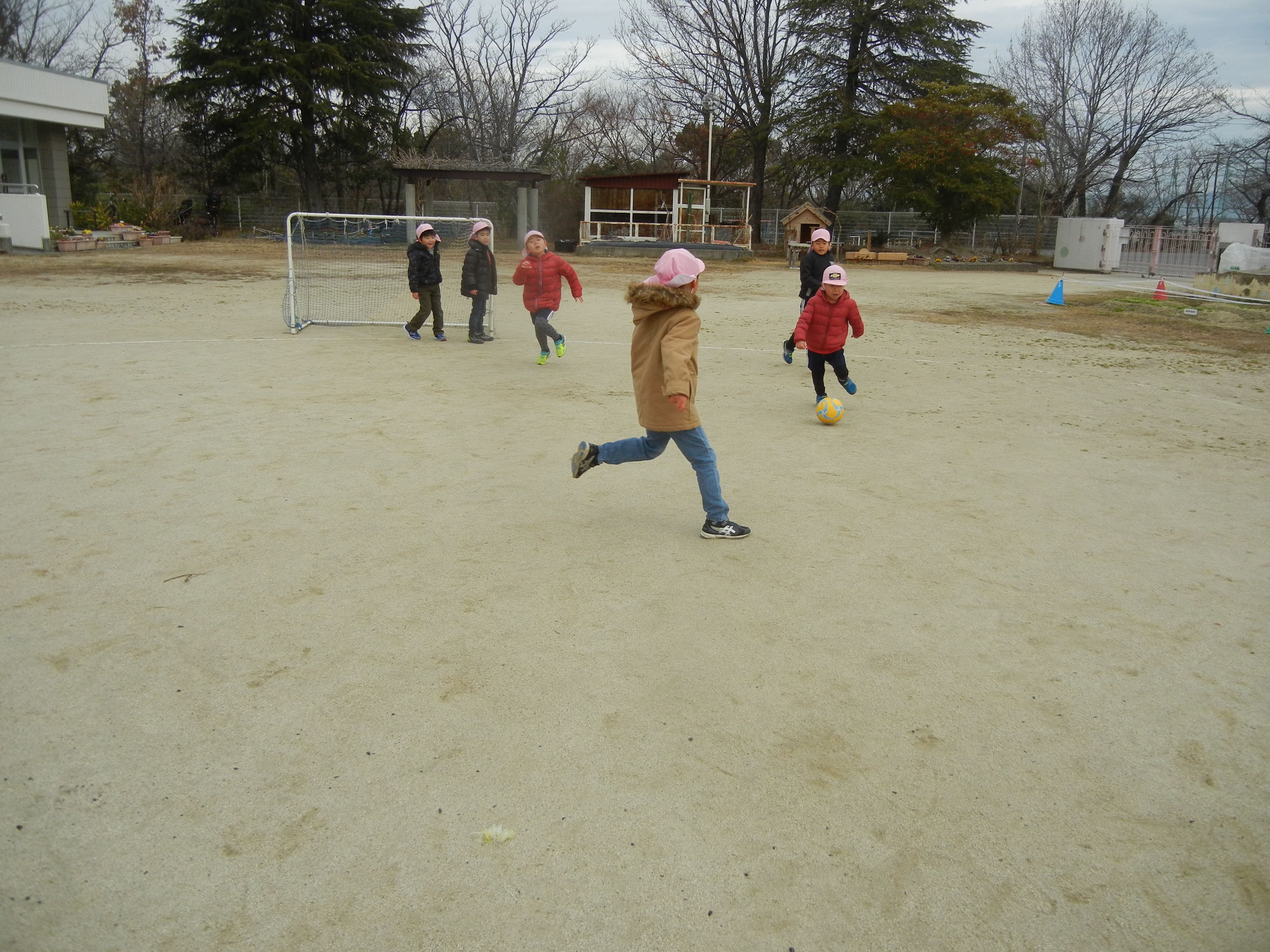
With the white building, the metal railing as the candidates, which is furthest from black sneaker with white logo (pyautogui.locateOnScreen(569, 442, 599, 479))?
the metal railing

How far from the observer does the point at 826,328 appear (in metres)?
8.41

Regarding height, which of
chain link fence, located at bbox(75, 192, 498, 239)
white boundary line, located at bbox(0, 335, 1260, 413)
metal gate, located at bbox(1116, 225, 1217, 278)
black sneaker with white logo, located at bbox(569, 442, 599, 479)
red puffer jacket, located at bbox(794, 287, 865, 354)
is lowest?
black sneaker with white logo, located at bbox(569, 442, 599, 479)

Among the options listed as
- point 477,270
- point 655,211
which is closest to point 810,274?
point 477,270

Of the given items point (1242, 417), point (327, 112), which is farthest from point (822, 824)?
point (327, 112)

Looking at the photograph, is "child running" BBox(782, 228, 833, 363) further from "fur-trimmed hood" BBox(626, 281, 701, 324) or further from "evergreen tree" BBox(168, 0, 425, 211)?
"evergreen tree" BBox(168, 0, 425, 211)

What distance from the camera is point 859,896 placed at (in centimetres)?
262

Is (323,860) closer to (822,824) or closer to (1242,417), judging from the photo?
(822,824)

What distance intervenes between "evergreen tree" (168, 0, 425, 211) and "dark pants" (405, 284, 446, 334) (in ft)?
93.1

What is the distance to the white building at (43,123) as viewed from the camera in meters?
27.3

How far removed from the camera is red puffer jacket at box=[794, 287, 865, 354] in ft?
27.6

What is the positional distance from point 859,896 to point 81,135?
4425 cm

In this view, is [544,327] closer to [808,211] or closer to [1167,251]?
[808,211]

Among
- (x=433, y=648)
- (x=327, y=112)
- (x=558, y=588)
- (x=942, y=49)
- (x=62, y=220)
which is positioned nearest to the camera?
(x=433, y=648)

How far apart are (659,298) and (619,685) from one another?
2.23 meters
